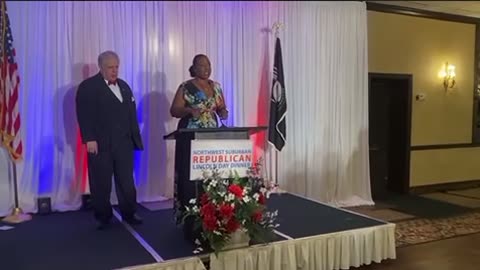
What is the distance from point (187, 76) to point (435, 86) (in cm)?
380

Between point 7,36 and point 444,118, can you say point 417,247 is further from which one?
point 7,36

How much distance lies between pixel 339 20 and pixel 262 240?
11.2ft

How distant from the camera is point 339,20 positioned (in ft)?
17.7

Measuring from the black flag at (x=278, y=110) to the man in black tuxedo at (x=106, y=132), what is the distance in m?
1.83

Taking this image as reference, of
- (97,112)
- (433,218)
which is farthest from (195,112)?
(433,218)

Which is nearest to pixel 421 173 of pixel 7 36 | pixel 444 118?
pixel 444 118

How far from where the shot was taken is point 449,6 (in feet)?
19.6

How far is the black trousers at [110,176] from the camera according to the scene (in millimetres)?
3418

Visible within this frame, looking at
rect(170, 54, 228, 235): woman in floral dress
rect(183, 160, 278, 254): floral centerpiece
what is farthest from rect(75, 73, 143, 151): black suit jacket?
rect(183, 160, 278, 254): floral centerpiece

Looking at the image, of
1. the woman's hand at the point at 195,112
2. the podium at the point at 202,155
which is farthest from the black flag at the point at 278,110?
the podium at the point at 202,155

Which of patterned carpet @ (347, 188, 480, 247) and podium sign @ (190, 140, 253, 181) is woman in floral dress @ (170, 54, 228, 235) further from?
patterned carpet @ (347, 188, 480, 247)

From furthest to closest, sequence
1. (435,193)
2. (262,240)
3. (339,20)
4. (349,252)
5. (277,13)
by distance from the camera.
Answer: (435,193)
(339,20)
(277,13)
(349,252)
(262,240)

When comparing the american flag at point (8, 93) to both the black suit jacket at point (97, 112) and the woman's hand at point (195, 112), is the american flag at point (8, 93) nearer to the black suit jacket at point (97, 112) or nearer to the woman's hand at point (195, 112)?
the black suit jacket at point (97, 112)

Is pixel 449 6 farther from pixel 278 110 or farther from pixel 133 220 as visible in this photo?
pixel 133 220
